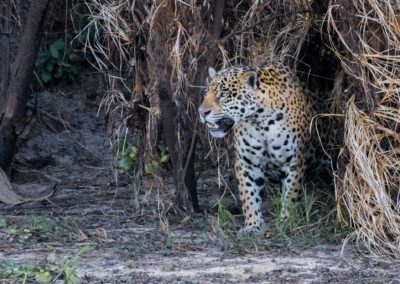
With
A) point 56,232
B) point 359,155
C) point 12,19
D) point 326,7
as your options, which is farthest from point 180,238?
point 12,19

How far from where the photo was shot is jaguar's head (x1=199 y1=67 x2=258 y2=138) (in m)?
7.92

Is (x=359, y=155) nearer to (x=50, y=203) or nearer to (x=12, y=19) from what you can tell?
(x=50, y=203)

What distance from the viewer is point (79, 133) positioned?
36.4 feet

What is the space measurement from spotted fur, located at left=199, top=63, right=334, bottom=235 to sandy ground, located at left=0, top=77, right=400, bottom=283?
1.34 feet

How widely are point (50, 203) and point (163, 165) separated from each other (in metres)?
1.03

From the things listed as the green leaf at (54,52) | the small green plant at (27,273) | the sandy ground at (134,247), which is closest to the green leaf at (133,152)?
the sandy ground at (134,247)

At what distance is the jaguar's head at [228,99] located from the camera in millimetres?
Result: 7922

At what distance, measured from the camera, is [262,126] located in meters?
8.20

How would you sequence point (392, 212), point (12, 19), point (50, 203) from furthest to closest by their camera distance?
point (12, 19), point (50, 203), point (392, 212)

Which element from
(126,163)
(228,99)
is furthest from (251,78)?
(126,163)

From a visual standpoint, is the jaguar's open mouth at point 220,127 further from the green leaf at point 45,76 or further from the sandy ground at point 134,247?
the green leaf at point 45,76

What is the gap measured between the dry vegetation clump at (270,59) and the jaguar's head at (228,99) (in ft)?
0.65

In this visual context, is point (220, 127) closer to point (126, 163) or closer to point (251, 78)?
point (251, 78)

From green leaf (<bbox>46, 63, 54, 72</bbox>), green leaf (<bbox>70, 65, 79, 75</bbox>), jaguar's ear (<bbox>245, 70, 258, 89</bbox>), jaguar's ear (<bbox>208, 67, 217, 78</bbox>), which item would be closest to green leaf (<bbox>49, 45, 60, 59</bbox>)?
green leaf (<bbox>46, 63, 54, 72</bbox>)
